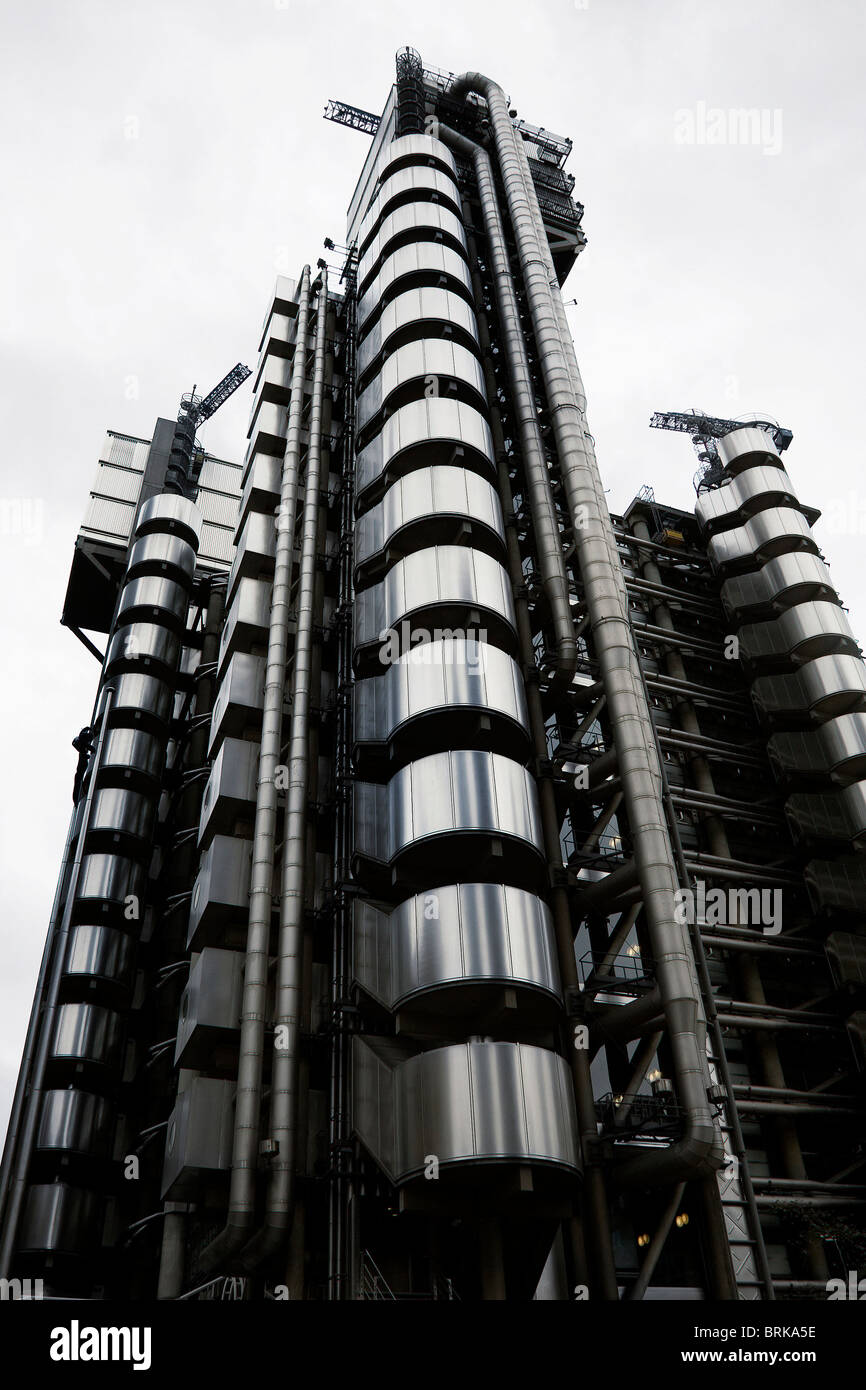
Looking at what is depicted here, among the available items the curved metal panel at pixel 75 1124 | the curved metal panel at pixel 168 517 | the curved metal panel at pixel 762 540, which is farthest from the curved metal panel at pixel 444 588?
the curved metal panel at pixel 168 517

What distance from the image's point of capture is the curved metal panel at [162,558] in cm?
5612

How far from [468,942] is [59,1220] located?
894 inches

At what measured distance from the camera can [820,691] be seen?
43.0 meters

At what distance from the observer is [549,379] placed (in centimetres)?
4291

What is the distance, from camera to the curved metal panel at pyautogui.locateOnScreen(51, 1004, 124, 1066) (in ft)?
136

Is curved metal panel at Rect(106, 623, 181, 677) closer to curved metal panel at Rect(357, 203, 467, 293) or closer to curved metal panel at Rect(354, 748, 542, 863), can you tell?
curved metal panel at Rect(357, 203, 467, 293)

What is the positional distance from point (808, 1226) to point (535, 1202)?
40.1 ft

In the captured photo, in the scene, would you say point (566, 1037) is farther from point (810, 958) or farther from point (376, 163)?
point (376, 163)

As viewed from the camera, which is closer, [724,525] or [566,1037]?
[566,1037]

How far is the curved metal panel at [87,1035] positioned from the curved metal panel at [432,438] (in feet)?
82.1

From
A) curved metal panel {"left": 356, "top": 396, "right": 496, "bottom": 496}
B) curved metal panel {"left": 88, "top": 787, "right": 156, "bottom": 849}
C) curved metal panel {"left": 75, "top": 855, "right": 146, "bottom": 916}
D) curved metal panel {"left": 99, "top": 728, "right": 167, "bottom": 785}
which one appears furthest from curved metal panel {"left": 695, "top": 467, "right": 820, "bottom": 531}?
curved metal panel {"left": 75, "top": 855, "right": 146, "bottom": 916}

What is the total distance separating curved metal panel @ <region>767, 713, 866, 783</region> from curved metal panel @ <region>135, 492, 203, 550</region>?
34200 millimetres

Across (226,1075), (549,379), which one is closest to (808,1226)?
(226,1075)
